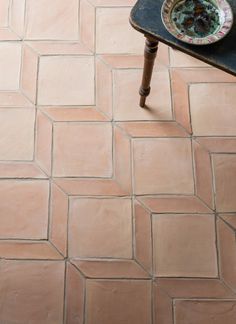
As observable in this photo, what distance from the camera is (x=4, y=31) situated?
1336 millimetres

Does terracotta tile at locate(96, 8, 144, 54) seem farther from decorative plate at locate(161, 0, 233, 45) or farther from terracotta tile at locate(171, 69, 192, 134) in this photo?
decorative plate at locate(161, 0, 233, 45)

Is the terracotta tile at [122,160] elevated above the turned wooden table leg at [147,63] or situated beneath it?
situated beneath

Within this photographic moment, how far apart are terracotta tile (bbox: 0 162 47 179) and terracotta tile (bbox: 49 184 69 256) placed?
0.06 m

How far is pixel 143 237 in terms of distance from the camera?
3.69 feet

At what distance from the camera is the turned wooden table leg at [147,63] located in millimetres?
956

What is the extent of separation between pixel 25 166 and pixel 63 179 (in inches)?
4.6

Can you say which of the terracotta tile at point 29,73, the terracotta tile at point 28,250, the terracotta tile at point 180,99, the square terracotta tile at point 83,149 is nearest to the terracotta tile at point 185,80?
the terracotta tile at point 180,99

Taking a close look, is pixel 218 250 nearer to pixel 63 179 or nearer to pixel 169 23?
pixel 63 179

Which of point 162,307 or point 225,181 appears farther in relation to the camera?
point 225,181

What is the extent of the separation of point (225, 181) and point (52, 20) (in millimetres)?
747

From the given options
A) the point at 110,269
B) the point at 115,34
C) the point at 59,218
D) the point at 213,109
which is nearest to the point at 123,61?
the point at 115,34

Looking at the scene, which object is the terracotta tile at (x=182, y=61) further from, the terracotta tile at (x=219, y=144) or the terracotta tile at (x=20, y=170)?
the terracotta tile at (x=20, y=170)

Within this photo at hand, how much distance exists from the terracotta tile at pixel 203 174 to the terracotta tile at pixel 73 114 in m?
0.29

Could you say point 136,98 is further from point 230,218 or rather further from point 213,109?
point 230,218
